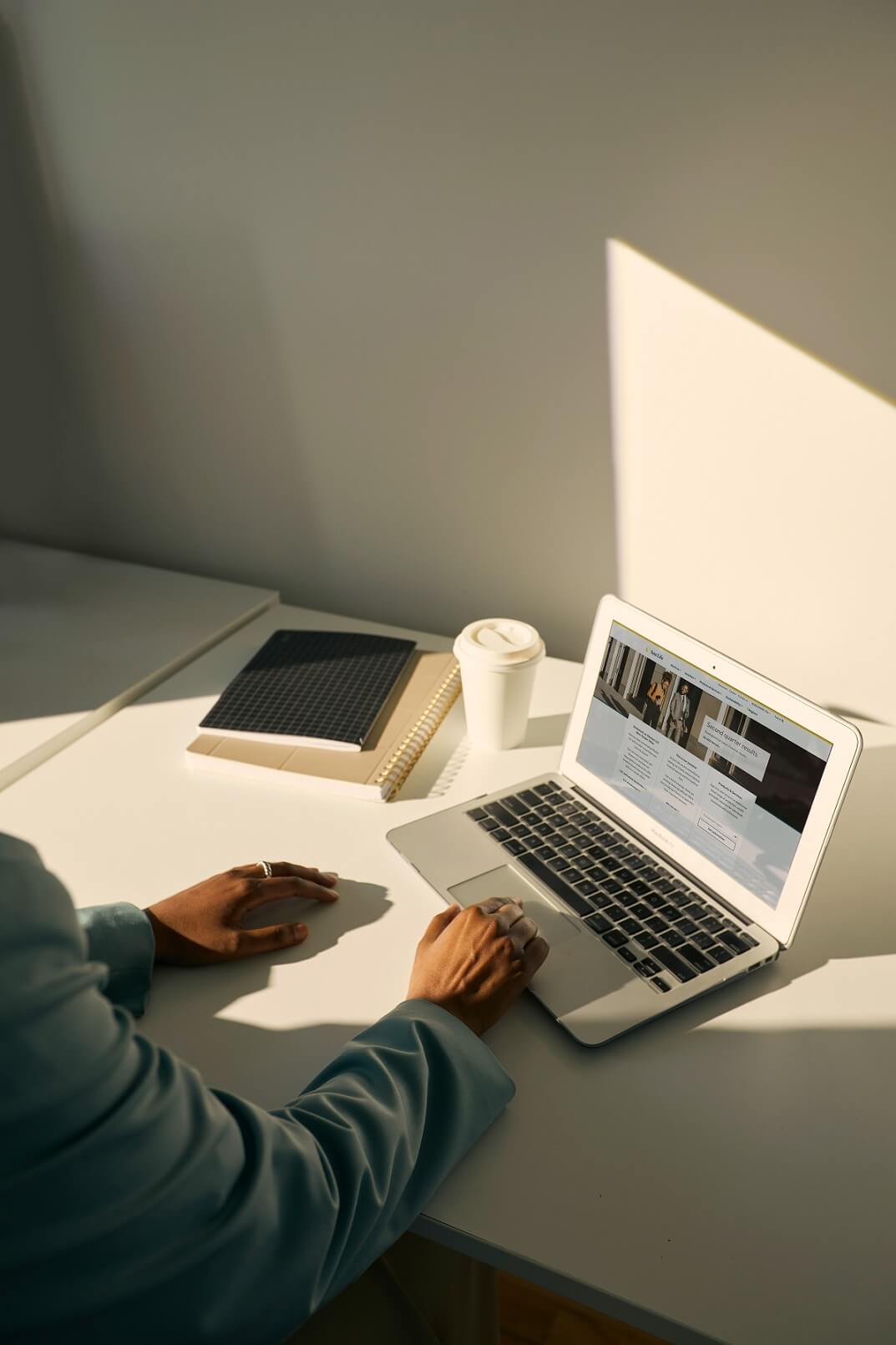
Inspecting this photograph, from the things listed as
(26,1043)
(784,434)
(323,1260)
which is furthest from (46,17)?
(323,1260)

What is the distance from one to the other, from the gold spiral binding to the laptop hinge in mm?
195

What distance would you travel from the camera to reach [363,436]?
1469 millimetres

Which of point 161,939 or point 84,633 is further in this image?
point 84,633

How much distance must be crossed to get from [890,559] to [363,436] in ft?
2.46

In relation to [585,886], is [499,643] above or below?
above

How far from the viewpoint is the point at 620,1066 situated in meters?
0.78

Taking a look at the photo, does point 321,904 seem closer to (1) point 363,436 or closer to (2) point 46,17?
(1) point 363,436

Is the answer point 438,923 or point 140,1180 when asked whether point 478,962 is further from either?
point 140,1180

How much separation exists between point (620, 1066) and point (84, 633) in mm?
1039

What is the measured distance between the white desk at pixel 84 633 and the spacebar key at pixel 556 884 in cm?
61

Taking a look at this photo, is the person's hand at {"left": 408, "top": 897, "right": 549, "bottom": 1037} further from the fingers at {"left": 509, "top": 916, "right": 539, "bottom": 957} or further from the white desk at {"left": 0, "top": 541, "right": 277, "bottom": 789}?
the white desk at {"left": 0, "top": 541, "right": 277, "bottom": 789}

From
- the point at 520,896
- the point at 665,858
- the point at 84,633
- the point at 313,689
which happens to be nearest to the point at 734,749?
the point at 665,858

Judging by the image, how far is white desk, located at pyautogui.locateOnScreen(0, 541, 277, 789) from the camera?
1.25 m

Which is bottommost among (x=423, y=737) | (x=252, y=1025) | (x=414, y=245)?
(x=252, y=1025)
